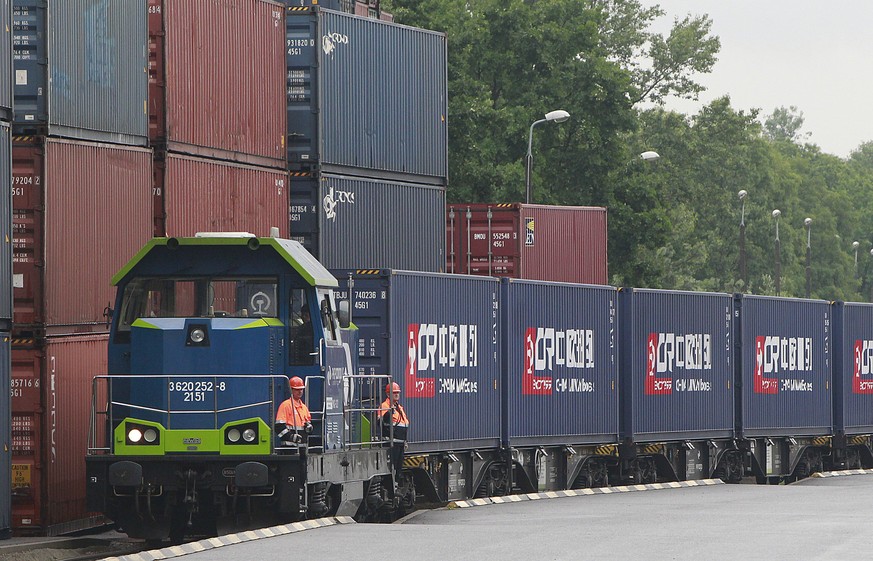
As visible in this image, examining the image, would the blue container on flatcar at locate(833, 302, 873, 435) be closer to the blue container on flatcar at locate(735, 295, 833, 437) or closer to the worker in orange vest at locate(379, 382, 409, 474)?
the blue container on flatcar at locate(735, 295, 833, 437)

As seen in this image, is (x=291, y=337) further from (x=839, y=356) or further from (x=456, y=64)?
(x=456, y=64)

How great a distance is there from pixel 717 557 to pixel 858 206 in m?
145

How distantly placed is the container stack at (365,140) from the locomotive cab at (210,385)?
828 centimetres

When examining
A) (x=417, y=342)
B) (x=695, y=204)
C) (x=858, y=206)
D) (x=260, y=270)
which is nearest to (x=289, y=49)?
(x=417, y=342)

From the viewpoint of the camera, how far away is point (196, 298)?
1806 cm

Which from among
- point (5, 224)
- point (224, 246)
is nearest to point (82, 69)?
point (5, 224)

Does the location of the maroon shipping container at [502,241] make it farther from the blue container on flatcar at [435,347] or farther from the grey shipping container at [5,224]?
the grey shipping container at [5,224]

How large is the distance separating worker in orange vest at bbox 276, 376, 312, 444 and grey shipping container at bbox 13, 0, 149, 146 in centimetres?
483

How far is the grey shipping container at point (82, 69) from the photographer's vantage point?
785 inches

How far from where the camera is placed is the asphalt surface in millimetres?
15125

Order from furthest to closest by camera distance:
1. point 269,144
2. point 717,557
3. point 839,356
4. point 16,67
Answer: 1. point 839,356
2. point 269,144
3. point 16,67
4. point 717,557

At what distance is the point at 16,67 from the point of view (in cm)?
1994

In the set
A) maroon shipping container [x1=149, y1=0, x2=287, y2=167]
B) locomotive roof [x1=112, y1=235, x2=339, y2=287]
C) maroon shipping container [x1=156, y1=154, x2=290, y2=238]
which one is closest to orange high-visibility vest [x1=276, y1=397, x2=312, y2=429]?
locomotive roof [x1=112, y1=235, x2=339, y2=287]

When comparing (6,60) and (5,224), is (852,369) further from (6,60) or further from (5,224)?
(6,60)
